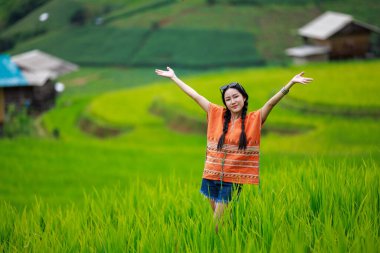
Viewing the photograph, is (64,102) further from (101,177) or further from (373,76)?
(101,177)

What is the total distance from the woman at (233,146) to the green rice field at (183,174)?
157 millimetres

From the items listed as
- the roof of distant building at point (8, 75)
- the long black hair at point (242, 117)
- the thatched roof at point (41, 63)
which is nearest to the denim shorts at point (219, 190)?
the long black hair at point (242, 117)

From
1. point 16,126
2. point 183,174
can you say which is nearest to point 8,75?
point 16,126

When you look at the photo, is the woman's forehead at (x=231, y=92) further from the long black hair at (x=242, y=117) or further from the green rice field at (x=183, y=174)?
the green rice field at (x=183, y=174)

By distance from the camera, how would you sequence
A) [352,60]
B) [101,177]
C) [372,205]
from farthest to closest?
1. [352,60]
2. [101,177]
3. [372,205]

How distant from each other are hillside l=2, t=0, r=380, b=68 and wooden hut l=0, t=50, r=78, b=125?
107 inches

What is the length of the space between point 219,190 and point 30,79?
14622mm

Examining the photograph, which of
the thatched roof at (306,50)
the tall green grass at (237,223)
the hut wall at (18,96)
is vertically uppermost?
the thatched roof at (306,50)

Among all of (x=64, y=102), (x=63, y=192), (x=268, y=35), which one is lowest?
(x=63, y=192)

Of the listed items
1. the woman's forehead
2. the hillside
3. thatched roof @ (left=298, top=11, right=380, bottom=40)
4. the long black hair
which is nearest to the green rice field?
the long black hair

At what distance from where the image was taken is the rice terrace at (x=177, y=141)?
349 cm

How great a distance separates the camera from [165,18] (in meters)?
25.1

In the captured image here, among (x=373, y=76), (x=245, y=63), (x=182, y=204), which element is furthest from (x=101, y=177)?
(x=245, y=63)

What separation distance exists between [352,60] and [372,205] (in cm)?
1571
